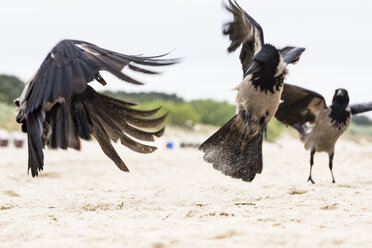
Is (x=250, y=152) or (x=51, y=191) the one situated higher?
(x=250, y=152)

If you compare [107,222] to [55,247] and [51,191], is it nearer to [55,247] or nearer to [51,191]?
[55,247]

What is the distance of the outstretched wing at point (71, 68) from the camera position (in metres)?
4.27

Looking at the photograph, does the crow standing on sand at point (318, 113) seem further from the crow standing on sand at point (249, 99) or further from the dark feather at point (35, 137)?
the dark feather at point (35, 137)

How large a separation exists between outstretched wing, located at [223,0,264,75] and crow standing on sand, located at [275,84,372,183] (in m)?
2.23

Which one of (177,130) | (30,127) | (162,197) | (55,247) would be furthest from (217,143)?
(177,130)

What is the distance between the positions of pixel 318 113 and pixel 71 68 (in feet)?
17.2

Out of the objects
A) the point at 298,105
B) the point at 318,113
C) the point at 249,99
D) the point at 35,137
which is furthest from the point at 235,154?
the point at 318,113

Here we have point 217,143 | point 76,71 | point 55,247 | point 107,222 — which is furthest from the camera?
point 217,143

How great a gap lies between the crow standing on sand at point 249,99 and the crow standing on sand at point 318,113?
2.39 m

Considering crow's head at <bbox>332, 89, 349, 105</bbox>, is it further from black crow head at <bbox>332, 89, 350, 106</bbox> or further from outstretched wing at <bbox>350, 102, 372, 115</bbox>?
outstretched wing at <bbox>350, 102, 372, 115</bbox>

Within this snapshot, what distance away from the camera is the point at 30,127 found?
16.1 feet

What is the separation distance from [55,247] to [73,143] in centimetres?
201

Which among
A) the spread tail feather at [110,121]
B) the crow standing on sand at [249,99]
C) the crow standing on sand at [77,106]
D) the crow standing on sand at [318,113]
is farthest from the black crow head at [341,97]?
the spread tail feather at [110,121]

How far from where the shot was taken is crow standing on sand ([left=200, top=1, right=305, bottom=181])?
5.48m
